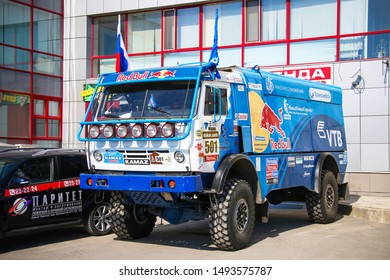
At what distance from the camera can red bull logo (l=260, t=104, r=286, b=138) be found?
952cm

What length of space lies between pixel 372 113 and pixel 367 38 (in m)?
2.26

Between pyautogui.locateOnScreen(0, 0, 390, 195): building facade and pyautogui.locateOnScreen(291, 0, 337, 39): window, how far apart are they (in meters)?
0.03

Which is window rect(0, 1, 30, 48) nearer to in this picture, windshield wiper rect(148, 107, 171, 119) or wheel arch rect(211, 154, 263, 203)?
windshield wiper rect(148, 107, 171, 119)

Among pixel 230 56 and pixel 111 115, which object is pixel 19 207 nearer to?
pixel 111 115

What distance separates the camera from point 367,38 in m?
15.5

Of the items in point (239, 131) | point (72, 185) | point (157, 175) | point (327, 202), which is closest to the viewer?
point (157, 175)

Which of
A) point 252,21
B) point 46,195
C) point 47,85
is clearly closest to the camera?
point 46,195

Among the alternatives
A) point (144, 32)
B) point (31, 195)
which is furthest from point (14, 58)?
point (31, 195)

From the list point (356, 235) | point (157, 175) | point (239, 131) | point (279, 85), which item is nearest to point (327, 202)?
point (356, 235)

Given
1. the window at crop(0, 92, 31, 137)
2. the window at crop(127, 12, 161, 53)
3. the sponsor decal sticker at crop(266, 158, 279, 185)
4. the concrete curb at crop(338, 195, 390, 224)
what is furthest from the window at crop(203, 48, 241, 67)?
the sponsor decal sticker at crop(266, 158, 279, 185)

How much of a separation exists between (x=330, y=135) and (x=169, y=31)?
27.3ft

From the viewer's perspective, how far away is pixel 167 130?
7.81 metres

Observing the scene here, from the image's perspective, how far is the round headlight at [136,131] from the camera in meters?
8.03

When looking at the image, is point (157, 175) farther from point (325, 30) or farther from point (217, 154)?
point (325, 30)
